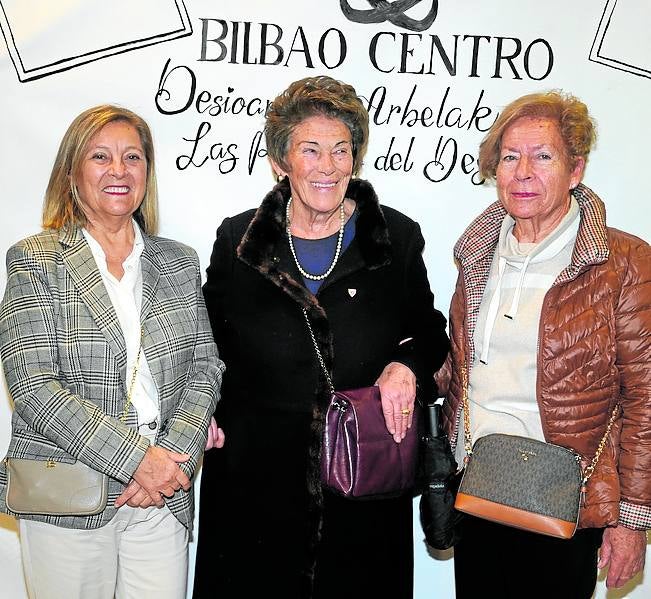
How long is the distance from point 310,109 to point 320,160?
0.53 ft

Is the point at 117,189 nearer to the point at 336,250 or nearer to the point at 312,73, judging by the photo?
the point at 336,250

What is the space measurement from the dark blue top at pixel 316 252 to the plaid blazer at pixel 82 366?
1.37 feet

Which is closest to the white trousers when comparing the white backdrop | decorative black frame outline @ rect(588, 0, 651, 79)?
the white backdrop

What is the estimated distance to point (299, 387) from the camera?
8.51 ft

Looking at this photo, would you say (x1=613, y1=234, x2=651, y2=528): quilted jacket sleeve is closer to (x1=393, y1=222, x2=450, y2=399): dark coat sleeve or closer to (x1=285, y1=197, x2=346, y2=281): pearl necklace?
(x1=393, y1=222, x2=450, y2=399): dark coat sleeve

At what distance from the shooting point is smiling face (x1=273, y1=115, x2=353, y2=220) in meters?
2.58

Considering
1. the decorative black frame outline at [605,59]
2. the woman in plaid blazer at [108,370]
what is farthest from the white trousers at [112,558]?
the decorative black frame outline at [605,59]

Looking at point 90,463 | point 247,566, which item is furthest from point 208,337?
point 247,566

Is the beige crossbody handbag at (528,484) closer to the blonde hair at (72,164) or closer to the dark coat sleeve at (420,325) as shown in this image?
the dark coat sleeve at (420,325)

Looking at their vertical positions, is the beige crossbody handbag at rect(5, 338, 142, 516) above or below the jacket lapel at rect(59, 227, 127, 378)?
below

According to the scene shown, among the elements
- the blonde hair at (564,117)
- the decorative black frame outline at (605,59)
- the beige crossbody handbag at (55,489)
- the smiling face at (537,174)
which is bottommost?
the beige crossbody handbag at (55,489)

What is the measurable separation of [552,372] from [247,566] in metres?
1.13

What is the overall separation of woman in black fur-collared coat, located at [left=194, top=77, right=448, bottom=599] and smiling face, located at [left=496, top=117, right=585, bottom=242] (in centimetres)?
39

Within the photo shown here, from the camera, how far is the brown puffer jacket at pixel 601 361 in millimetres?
2301
